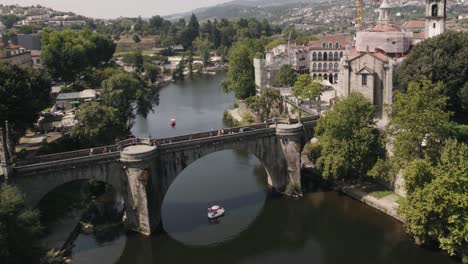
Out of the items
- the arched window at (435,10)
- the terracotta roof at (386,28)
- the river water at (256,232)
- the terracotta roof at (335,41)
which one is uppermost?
the arched window at (435,10)

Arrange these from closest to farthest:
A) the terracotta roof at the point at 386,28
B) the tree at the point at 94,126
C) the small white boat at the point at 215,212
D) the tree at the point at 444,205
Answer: the tree at the point at 444,205, the small white boat at the point at 215,212, the tree at the point at 94,126, the terracotta roof at the point at 386,28

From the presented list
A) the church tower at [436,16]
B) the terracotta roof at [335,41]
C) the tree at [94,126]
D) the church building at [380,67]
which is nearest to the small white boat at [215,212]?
the tree at [94,126]

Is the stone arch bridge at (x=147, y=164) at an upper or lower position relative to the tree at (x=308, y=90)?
lower

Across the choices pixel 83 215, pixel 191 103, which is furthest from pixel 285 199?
pixel 191 103

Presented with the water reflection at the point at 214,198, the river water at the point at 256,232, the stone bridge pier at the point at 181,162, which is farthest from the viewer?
the water reflection at the point at 214,198

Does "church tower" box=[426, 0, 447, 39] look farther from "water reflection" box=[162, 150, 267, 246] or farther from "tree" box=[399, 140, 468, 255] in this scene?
"tree" box=[399, 140, 468, 255]

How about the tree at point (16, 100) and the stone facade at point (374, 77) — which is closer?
the tree at point (16, 100)

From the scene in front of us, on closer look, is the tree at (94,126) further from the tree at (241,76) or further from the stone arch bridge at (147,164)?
the tree at (241,76)

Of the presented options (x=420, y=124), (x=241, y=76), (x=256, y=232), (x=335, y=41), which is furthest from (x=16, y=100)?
(x=335, y=41)
